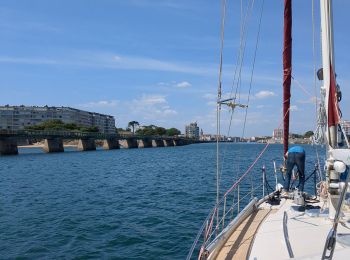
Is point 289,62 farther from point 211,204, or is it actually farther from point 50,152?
point 50,152

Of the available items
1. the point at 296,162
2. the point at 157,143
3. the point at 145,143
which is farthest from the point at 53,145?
the point at 296,162

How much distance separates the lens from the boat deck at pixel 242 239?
6.54m

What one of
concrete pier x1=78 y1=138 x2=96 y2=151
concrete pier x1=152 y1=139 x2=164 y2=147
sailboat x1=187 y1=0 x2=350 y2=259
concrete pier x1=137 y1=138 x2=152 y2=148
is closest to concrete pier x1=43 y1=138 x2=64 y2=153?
concrete pier x1=78 y1=138 x2=96 y2=151

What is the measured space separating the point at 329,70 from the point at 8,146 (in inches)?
3924

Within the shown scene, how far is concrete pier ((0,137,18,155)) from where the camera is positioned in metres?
94.1

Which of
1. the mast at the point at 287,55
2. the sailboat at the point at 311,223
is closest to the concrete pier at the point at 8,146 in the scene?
the mast at the point at 287,55

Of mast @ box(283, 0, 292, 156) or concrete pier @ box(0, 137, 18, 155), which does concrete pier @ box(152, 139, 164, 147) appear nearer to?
concrete pier @ box(0, 137, 18, 155)

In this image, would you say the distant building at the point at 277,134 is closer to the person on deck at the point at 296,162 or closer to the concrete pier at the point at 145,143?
the person on deck at the point at 296,162

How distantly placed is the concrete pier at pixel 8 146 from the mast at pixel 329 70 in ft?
324

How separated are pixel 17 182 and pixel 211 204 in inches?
911

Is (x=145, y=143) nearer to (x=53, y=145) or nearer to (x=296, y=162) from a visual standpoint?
(x=53, y=145)

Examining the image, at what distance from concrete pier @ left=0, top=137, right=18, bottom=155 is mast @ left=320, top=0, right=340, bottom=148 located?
98612mm

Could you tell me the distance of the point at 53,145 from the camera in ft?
372

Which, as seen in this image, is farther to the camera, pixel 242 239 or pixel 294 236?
pixel 242 239
